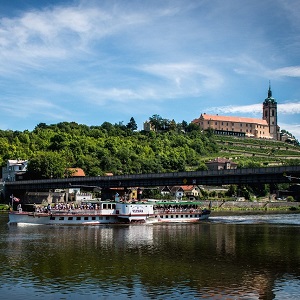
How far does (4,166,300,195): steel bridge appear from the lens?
85438 mm

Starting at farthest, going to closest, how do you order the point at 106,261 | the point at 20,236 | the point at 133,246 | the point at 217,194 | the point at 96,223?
the point at 217,194, the point at 96,223, the point at 20,236, the point at 133,246, the point at 106,261

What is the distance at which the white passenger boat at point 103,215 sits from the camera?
7686 centimetres

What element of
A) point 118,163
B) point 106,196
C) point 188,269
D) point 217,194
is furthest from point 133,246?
point 118,163

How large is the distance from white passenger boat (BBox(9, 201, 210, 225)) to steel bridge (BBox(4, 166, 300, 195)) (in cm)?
1312

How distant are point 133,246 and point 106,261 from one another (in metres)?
9.82

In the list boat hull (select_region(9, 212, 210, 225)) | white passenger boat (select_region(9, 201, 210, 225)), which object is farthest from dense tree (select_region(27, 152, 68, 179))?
boat hull (select_region(9, 212, 210, 225))

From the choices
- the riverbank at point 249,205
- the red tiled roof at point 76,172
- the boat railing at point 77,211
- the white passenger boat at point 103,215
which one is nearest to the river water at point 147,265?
the white passenger boat at point 103,215

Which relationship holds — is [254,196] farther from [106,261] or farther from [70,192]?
[106,261]

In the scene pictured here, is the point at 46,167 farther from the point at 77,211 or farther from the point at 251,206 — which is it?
the point at 77,211

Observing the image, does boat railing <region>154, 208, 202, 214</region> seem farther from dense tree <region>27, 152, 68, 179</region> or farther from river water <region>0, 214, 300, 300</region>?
dense tree <region>27, 152, 68, 179</region>

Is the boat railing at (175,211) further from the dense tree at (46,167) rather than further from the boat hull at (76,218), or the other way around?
the dense tree at (46,167)

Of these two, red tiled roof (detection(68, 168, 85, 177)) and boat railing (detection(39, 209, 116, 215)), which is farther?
red tiled roof (detection(68, 168, 85, 177))

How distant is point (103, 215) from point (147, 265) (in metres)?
40.3

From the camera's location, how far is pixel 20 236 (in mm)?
58250
